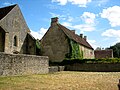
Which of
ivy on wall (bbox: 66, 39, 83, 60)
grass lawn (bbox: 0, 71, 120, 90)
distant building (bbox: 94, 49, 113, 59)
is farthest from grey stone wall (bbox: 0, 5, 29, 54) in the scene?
distant building (bbox: 94, 49, 113, 59)

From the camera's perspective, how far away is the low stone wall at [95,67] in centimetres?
3344

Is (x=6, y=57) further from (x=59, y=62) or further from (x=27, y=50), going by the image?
(x=59, y=62)

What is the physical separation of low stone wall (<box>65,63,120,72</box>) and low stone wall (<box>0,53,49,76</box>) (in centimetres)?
1210

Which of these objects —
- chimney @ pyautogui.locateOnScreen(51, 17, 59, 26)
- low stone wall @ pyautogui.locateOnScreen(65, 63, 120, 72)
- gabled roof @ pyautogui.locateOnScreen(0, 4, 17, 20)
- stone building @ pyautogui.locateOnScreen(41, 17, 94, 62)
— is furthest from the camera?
chimney @ pyautogui.locateOnScreen(51, 17, 59, 26)

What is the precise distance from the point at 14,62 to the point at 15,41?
16373 millimetres

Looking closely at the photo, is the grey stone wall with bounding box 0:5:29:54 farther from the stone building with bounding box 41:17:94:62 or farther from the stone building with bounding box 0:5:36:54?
the stone building with bounding box 41:17:94:62

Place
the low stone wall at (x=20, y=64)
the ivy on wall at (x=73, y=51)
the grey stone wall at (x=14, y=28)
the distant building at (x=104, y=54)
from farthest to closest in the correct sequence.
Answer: the distant building at (x=104, y=54), the ivy on wall at (x=73, y=51), the grey stone wall at (x=14, y=28), the low stone wall at (x=20, y=64)

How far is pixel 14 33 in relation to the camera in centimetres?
3312

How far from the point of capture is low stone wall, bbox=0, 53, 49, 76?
656 inches

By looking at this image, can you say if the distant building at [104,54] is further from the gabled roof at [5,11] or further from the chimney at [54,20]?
the gabled roof at [5,11]

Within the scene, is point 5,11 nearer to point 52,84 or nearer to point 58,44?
point 58,44

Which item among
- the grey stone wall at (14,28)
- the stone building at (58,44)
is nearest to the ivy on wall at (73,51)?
the stone building at (58,44)

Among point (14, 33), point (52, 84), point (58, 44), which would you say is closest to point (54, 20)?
point (58, 44)

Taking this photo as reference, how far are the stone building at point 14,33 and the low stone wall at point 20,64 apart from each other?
8079 millimetres
